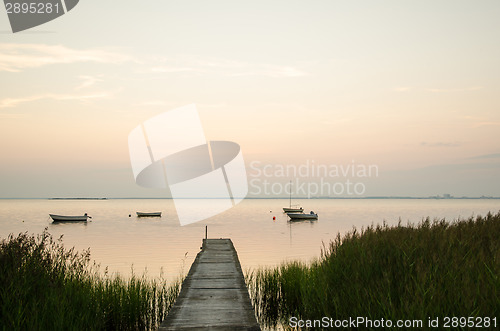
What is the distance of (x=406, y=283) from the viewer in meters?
5.84

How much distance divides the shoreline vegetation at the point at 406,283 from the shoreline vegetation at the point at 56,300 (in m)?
3.99

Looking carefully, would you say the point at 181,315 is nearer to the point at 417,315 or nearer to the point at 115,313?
the point at 115,313

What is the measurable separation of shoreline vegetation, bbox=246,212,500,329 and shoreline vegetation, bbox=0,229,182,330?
157 inches

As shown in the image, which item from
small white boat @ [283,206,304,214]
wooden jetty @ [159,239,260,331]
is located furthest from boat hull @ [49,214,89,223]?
wooden jetty @ [159,239,260,331]

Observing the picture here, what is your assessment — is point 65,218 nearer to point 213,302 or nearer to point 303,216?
point 303,216

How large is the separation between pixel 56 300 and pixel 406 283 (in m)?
6.48

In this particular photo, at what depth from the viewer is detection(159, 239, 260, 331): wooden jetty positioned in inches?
256

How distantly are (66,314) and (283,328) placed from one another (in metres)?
6.25

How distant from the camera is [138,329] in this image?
893 centimetres

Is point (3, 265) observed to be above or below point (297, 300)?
above

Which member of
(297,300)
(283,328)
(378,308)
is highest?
(378,308)

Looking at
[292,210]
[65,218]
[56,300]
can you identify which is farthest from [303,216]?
[56,300]

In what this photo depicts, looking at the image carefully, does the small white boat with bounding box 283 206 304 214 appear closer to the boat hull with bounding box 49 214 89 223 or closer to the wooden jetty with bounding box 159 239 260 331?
the boat hull with bounding box 49 214 89 223

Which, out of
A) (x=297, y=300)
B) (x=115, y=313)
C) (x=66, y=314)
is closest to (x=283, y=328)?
(x=297, y=300)
